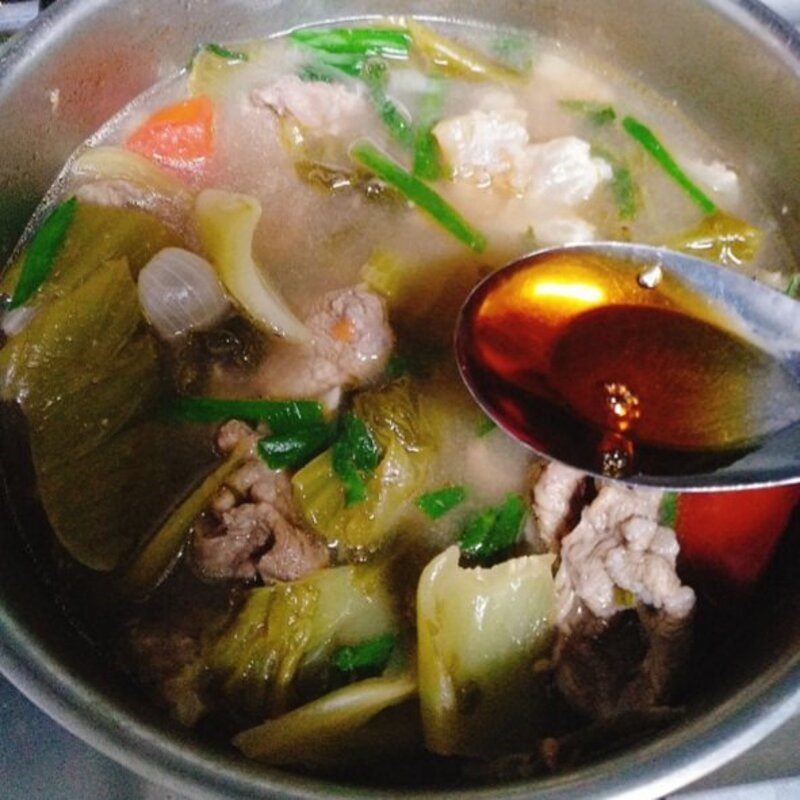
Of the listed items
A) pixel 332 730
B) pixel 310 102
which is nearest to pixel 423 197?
pixel 310 102

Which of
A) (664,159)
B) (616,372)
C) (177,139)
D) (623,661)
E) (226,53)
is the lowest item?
(623,661)

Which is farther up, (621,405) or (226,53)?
(226,53)

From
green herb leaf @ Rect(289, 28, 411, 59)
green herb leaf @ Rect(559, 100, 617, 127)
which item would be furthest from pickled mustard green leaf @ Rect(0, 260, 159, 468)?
green herb leaf @ Rect(559, 100, 617, 127)

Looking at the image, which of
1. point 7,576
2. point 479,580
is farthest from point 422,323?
point 7,576

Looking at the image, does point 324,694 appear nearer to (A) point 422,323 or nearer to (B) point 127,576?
(B) point 127,576

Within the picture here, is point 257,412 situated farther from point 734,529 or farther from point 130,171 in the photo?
point 734,529

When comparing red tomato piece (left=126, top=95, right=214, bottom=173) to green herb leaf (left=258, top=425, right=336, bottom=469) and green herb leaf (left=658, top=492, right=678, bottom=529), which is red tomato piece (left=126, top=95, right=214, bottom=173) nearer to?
green herb leaf (left=258, top=425, right=336, bottom=469)
